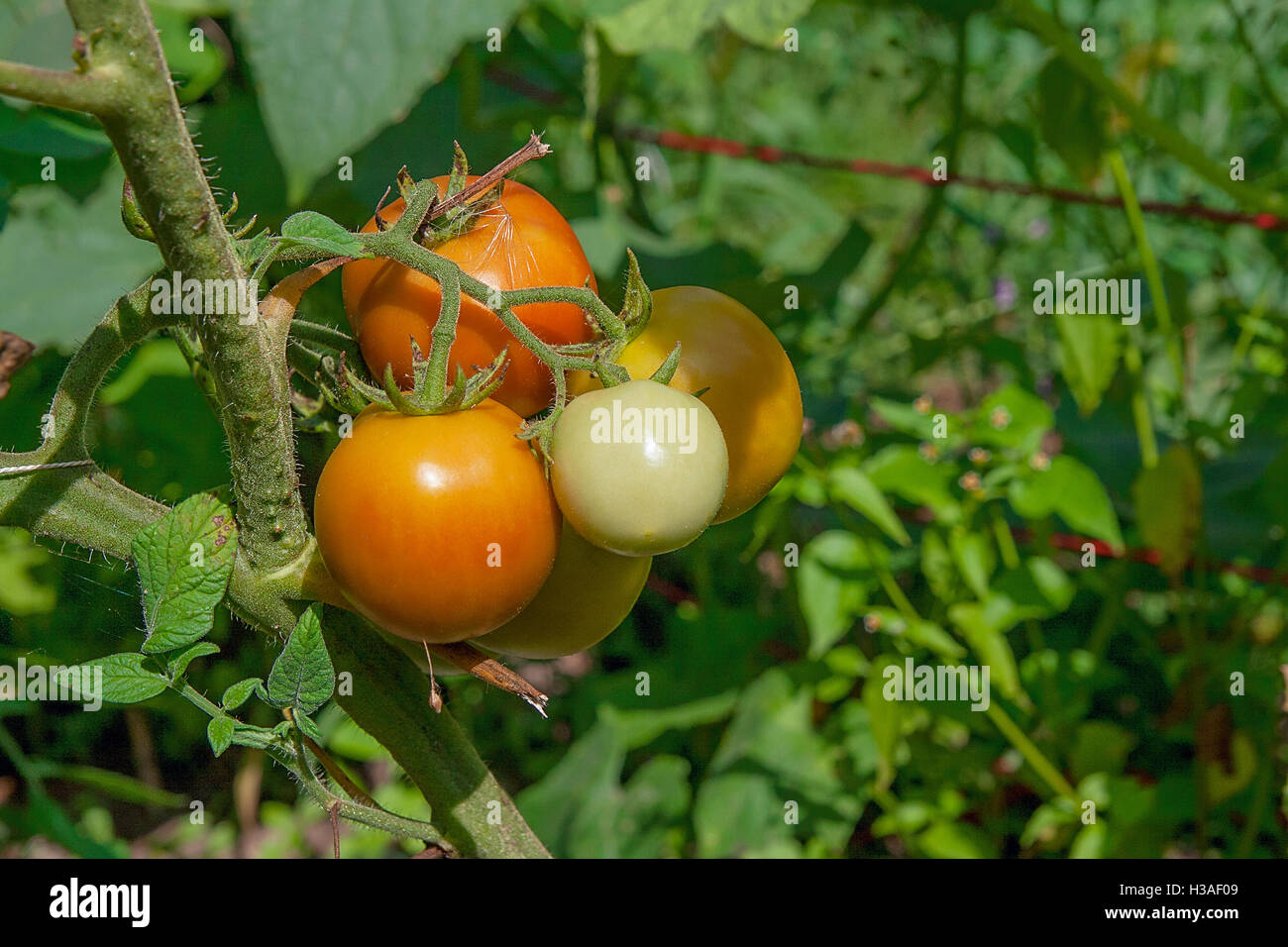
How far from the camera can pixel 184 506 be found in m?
0.40

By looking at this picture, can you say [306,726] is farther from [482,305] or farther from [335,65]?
[335,65]

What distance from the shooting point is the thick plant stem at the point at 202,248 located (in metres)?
0.30

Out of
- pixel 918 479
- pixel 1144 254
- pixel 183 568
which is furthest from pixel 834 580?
pixel 183 568

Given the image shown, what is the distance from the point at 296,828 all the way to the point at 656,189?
4.20ft

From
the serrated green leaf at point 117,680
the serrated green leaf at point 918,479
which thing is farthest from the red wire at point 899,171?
the serrated green leaf at point 117,680

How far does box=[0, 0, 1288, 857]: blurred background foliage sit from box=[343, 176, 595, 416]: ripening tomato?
1.40 feet

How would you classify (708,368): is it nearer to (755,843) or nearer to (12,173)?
(12,173)

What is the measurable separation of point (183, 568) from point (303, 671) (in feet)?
0.20

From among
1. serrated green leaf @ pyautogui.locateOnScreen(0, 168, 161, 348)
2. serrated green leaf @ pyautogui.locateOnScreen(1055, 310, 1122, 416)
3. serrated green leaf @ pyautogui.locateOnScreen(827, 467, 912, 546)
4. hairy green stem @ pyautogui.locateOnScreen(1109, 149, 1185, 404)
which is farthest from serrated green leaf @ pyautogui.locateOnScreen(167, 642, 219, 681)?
hairy green stem @ pyautogui.locateOnScreen(1109, 149, 1185, 404)

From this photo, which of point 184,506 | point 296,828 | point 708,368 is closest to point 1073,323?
point 708,368

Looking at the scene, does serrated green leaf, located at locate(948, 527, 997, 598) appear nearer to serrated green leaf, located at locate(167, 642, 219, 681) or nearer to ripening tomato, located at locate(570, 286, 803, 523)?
ripening tomato, located at locate(570, 286, 803, 523)

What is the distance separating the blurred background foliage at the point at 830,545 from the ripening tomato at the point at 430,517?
47 cm

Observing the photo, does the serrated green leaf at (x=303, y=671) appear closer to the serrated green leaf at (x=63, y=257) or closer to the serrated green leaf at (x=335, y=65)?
the serrated green leaf at (x=335, y=65)

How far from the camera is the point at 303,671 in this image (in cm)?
39
